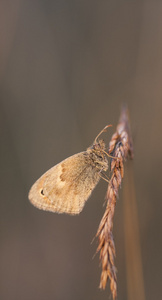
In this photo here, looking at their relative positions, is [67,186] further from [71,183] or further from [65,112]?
[65,112]

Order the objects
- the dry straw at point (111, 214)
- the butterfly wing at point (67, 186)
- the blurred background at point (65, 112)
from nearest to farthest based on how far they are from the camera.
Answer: the dry straw at point (111, 214)
the butterfly wing at point (67, 186)
the blurred background at point (65, 112)

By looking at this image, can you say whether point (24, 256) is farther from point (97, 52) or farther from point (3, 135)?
point (97, 52)

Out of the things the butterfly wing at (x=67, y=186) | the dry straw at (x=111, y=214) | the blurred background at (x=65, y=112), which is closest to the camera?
the dry straw at (x=111, y=214)

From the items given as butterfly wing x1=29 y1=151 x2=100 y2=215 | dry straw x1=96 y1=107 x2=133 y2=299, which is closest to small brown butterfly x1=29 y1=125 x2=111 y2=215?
butterfly wing x1=29 y1=151 x2=100 y2=215

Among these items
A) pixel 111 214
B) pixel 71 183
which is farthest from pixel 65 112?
pixel 111 214

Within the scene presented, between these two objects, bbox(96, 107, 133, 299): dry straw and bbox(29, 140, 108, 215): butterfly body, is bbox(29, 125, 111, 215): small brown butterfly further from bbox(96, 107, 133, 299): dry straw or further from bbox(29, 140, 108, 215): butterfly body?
bbox(96, 107, 133, 299): dry straw

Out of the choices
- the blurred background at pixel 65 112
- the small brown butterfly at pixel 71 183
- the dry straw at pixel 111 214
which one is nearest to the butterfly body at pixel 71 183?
the small brown butterfly at pixel 71 183

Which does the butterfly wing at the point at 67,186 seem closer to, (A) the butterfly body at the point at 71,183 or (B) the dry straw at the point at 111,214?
(A) the butterfly body at the point at 71,183
